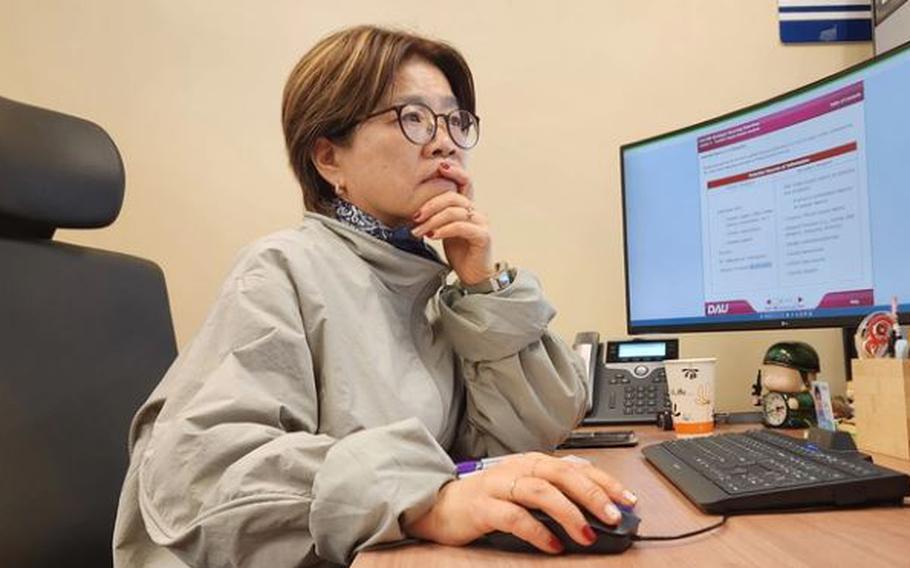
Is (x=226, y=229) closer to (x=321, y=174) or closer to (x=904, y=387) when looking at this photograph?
(x=321, y=174)

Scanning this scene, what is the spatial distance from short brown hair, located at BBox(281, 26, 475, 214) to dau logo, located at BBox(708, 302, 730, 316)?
721 millimetres

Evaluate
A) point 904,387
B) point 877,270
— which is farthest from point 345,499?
point 877,270

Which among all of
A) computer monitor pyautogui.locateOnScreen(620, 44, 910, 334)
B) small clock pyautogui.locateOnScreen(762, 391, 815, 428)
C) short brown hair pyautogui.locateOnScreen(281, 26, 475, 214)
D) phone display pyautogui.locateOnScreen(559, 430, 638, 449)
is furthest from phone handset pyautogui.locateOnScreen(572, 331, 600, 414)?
short brown hair pyautogui.locateOnScreen(281, 26, 475, 214)

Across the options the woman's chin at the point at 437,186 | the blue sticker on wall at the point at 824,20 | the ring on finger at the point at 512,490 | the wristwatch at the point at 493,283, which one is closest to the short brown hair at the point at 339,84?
the woman's chin at the point at 437,186

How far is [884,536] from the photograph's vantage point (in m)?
0.56

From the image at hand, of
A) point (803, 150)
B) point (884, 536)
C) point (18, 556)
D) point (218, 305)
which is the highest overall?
point (803, 150)

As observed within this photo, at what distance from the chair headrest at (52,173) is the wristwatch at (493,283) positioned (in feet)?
1.94

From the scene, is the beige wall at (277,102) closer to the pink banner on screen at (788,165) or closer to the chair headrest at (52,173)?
the pink banner on screen at (788,165)

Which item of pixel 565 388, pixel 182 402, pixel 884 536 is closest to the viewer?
pixel 884 536

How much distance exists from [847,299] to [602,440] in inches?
17.5

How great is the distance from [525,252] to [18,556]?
1.16 m

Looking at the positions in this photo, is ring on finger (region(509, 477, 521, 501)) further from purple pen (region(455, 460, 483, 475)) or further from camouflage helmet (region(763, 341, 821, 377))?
camouflage helmet (region(763, 341, 821, 377))

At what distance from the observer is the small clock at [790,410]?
1.22 metres

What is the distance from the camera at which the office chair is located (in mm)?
948
